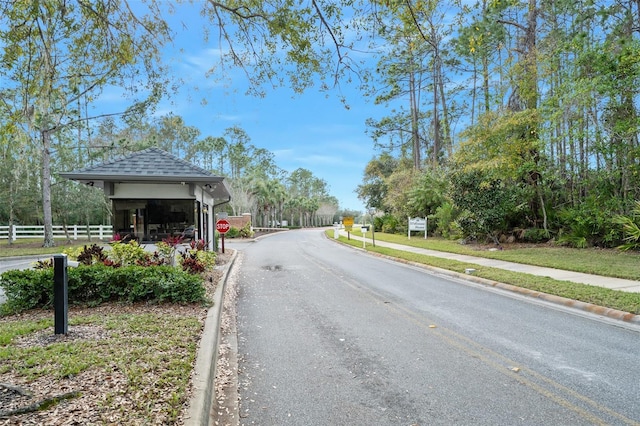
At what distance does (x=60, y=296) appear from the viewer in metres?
5.21

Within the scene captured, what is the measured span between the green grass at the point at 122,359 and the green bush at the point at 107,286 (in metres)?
0.74

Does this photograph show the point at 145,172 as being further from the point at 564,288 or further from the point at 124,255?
the point at 564,288

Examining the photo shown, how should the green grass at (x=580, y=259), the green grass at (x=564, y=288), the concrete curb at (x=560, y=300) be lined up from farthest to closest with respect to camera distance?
the green grass at (x=580, y=259) < the green grass at (x=564, y=288) < the concrete curb at (x=560, y=300)

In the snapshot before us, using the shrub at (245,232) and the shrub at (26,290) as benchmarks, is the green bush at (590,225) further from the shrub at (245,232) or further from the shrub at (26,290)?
the shrub at (245,232)

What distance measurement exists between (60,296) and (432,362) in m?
4.76

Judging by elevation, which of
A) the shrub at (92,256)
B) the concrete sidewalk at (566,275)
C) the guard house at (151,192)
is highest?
the guard house at (151,192)

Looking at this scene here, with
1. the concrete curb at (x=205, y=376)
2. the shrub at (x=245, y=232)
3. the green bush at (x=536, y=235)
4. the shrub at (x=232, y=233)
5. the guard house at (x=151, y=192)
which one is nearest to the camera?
the concrete curb at (x=205, y=376)

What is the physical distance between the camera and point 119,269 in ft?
24.5

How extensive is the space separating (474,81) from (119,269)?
3011cm

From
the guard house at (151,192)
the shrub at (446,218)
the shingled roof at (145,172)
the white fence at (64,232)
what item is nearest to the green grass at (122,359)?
the shingled roof at (145,172)

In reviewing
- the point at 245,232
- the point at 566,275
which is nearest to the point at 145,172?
the point at 566,275

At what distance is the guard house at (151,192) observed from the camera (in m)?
10.7

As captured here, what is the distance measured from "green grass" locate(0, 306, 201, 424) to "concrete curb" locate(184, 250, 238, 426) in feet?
0.30

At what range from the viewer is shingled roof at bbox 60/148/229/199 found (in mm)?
10289
